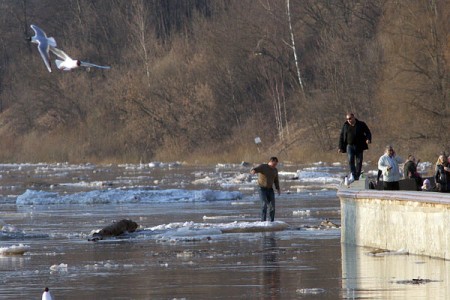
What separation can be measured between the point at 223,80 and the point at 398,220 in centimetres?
6432

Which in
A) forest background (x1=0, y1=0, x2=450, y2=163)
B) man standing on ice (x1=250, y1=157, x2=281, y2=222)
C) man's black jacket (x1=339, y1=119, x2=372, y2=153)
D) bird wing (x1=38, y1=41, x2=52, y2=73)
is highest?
forest background (x1=0, y1=0, x2=450, y2=163)

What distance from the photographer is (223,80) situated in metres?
84.4

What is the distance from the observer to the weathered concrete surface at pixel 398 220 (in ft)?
61.3

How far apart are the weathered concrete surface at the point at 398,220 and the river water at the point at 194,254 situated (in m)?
0.32

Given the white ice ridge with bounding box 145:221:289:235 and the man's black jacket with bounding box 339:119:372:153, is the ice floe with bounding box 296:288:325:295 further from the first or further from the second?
the white ice ridge with bounding box 145:221:289:235

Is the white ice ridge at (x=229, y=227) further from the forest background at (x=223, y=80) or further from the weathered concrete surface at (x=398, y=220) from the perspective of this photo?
the forest background at (x=223, y=80)

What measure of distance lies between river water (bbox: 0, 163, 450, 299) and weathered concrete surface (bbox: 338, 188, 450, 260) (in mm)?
321

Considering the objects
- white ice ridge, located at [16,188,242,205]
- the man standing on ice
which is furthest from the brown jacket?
white ice ridge, located at [16,188,242,205]

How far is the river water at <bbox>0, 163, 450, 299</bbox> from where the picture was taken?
1647 centimetres

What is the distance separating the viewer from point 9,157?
91.6 meters

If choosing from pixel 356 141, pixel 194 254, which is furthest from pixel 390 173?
pixel 194 254

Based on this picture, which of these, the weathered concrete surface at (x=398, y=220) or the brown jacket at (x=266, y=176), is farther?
the brown jacket at (x=266, y=176)

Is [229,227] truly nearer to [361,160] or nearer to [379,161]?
[361,160]

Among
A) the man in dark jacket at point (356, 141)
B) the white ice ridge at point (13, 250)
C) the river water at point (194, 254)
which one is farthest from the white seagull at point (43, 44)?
the man in dark jacket at point (356, 141)
